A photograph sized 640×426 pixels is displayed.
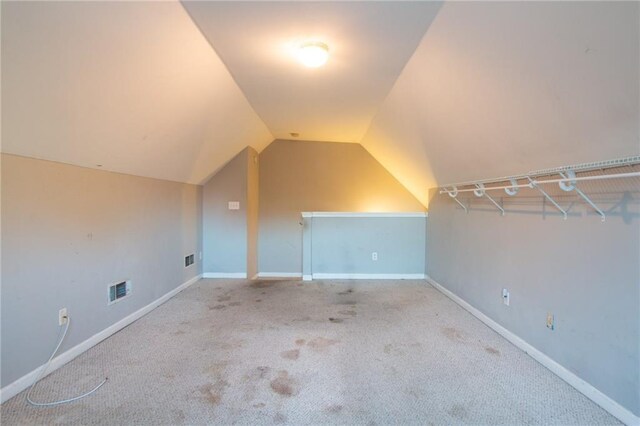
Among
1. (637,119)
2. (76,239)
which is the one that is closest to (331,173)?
(76,239)

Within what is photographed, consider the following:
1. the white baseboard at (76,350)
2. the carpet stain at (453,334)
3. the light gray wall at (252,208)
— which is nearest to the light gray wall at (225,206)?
the light gray wall at (252,208)

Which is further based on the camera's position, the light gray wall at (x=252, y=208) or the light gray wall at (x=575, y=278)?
the light gray wall at (x=252, y=208)

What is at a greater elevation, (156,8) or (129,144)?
(156,8)

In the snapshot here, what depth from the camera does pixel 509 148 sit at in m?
2.29

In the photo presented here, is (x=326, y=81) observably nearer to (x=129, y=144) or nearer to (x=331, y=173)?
(x=129, y=144)

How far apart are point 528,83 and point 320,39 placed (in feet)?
4.42

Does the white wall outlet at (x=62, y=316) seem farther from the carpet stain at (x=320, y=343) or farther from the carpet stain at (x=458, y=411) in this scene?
A: the carpet stain at (x=458, y=411)

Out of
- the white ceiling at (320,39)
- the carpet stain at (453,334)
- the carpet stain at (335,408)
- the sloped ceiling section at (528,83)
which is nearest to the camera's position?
the sloped ceiling section at (528,83)

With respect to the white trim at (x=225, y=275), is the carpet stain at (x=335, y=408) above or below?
below

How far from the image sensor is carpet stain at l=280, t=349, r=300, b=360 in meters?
2.33

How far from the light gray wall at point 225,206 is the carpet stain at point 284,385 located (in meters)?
3.01

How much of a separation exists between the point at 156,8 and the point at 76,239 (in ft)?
5.83

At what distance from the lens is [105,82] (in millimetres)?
1887

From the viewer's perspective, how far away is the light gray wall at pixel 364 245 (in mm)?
4645
